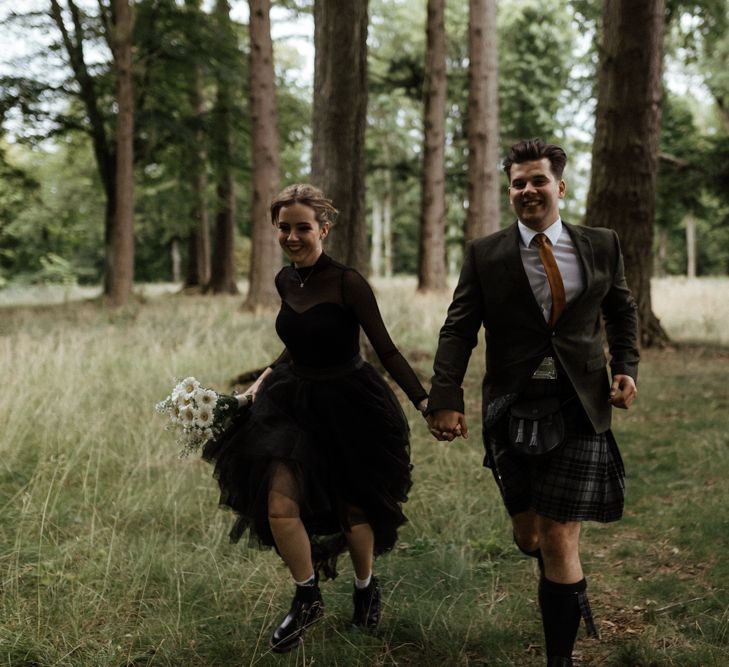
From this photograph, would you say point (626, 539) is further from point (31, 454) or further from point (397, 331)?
point (397, 331)

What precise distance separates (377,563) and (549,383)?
77.3 inches

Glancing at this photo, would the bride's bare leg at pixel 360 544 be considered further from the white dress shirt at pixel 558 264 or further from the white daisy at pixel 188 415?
the white dress shirt at pixel 558 264

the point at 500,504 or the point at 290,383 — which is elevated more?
the point at 290,383

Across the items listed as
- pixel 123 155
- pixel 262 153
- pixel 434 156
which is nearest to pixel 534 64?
pixel 434 156

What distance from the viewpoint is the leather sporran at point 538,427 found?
9.80 feet

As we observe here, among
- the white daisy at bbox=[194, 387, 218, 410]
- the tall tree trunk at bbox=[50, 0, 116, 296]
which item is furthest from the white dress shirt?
the tall tree trunk at bbox=[50, 0, 116, 296]

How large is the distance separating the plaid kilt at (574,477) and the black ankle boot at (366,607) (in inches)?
35.9

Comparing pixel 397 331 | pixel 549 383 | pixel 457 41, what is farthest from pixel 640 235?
pixel 457 41

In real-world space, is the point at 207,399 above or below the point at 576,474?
above

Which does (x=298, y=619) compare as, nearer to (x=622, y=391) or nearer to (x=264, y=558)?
(x=264, y=558)

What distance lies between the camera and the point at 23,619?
3414mm

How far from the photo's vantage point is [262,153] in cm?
1514

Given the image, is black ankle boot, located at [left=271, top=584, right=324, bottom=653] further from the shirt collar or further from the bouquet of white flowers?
the shirt collar

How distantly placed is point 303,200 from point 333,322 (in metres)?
0.56
